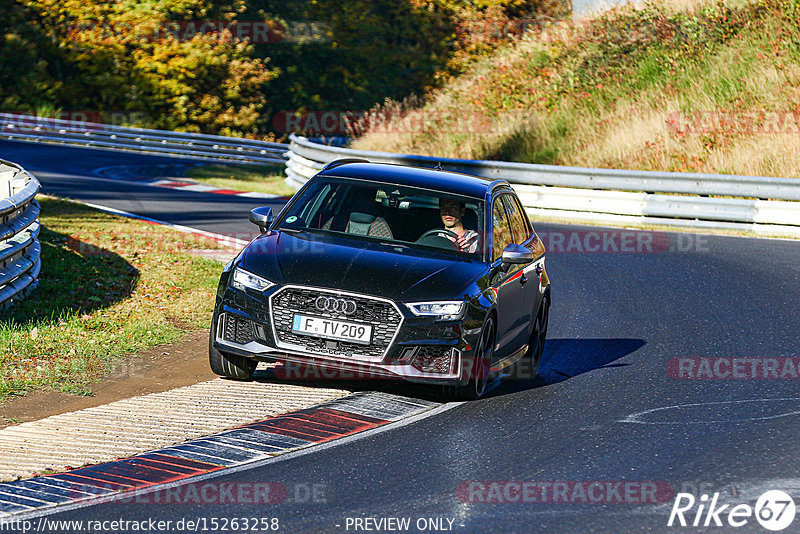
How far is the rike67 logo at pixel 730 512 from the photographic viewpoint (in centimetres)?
585

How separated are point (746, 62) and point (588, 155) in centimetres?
672

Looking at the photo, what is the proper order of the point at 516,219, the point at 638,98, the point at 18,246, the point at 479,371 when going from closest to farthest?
the point at 479,371, the point at 516,219, the point at 18,246, the point at 638,98

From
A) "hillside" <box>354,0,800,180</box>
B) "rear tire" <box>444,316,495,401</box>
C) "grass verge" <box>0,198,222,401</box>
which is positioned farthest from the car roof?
"hillside" <box>354,0,800,180</box>

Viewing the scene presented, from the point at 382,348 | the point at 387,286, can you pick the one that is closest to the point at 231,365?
the point at 382,348

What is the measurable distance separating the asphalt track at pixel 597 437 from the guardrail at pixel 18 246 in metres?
4.66

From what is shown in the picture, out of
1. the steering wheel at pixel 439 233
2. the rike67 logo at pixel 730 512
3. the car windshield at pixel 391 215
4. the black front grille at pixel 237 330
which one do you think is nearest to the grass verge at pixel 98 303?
the black front grille at pixel 237 330

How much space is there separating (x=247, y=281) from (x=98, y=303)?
3.75 meters

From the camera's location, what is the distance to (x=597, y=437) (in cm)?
763

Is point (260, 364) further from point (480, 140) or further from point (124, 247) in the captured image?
point (480, 140)

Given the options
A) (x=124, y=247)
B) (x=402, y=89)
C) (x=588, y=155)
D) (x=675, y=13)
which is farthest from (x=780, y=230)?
(x=402, y=89)

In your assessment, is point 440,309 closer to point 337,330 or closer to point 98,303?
point 337,330

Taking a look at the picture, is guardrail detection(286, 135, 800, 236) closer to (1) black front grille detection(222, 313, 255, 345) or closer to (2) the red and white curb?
(2) the red and white curb

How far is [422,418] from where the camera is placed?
8.01m

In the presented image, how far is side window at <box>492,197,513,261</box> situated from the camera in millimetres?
9195
